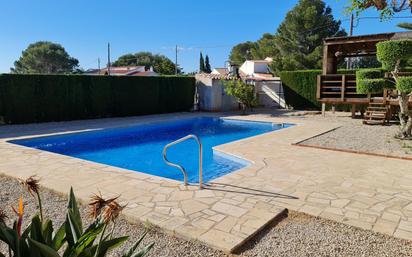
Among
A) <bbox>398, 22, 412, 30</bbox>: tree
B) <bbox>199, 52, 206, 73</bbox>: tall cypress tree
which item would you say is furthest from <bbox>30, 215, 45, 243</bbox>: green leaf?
<bbox>199, 52, 206, 73</bbox>: tall cypress tree

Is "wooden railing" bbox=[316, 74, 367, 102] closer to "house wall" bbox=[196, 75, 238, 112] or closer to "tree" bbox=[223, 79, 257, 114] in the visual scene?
"tree" bbox=[223, 79, 257, 114]

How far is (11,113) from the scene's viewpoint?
14.0 metres

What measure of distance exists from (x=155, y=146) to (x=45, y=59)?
211 ft

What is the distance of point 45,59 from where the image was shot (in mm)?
66875

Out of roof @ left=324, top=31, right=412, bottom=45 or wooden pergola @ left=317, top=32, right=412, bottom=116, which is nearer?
roof @ left=324, top=31, right=412, bottom=45

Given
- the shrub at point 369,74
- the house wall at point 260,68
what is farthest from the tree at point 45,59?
the shrub at point 369,74

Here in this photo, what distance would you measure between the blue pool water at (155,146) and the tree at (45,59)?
5995 cm

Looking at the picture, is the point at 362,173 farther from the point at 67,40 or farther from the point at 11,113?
the point at 67,40

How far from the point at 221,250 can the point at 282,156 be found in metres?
4.94

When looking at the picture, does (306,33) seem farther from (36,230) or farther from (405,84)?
(36,230)

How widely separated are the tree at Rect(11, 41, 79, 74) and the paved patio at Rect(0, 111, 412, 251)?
65.3m

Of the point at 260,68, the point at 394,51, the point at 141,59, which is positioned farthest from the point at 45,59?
the point at 394,51

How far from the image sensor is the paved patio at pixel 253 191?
14.2 ft

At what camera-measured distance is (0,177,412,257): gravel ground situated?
3.64m
